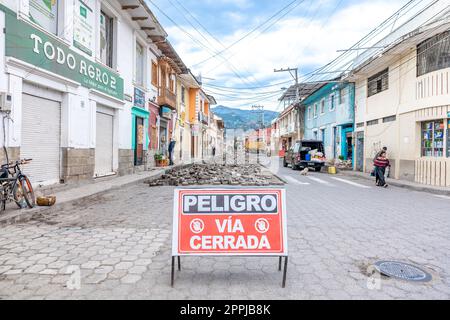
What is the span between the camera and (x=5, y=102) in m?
6.27

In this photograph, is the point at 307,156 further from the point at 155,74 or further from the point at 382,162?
the point at 155,74

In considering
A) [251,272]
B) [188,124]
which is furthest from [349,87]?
[251,272]

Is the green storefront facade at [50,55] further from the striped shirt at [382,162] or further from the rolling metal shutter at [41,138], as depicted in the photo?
the striped shirt at [382,162]

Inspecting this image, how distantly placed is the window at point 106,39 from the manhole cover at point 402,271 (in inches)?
450

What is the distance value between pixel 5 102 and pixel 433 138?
48.5ft

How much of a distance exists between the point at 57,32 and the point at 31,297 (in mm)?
8250

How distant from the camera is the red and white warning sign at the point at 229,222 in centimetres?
305

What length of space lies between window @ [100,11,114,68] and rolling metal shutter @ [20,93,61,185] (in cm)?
390

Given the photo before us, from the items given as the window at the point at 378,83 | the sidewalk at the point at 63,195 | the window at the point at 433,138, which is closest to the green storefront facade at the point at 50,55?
the sidewalk at the point at 63,195

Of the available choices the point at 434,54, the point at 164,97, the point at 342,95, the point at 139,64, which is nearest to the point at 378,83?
the point at 434,54

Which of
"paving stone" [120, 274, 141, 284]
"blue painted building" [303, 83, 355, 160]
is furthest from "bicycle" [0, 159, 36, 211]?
"blue painted building" [303, 83, 355, 160]

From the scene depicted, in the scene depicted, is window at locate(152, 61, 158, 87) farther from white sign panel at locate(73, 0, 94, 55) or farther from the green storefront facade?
white sign panel at locate(73, 0, 94, 55)

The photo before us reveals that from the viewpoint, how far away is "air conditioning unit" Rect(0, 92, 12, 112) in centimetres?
621
